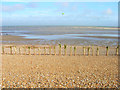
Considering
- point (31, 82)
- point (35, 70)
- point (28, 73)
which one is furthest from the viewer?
point (35, 70)

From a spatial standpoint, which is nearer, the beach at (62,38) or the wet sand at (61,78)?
the wet sand at (61,78)

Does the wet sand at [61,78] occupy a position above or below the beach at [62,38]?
below

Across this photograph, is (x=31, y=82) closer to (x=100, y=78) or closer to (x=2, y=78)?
(x=2, y=78)

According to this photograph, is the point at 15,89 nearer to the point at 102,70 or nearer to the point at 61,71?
the point at 61,71

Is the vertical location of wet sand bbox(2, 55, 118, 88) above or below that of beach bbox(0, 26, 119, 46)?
below

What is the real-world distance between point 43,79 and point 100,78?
3.88m

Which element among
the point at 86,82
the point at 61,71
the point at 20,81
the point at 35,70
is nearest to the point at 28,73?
the point at 35,70

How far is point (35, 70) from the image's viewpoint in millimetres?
12062

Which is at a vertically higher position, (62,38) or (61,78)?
(62,38)

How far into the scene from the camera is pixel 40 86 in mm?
8797

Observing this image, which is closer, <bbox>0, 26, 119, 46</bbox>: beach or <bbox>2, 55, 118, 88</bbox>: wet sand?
<bbox>2, 55, 118, 88</bbox>: wet sand

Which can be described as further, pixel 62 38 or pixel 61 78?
pixel 62 38

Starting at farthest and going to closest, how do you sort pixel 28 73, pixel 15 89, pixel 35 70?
1. pixel 35 70
2. pixel 28 73
3. pixel 15 89

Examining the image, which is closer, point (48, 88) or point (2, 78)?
point (48, 88)
